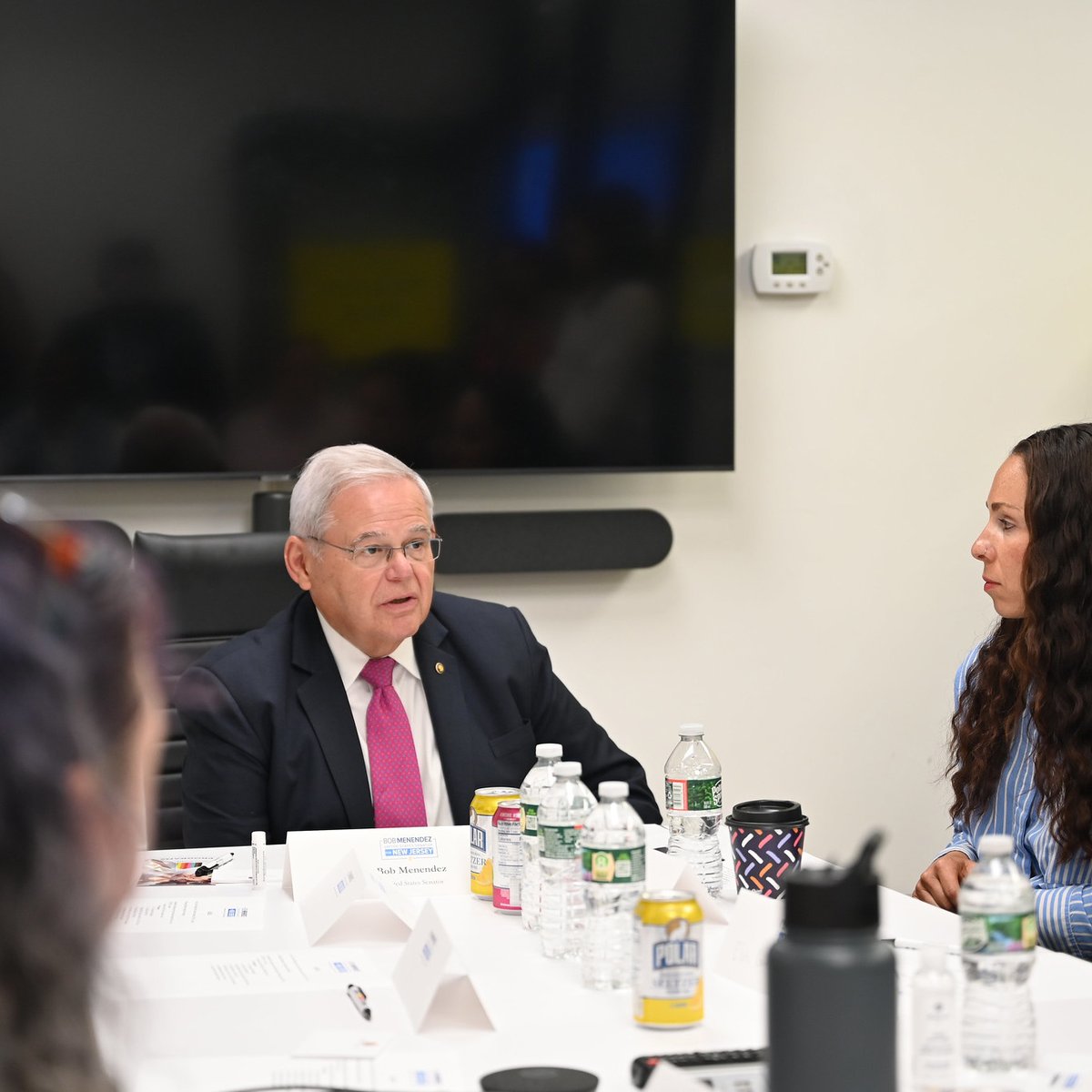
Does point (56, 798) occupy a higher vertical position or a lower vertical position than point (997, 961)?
higher

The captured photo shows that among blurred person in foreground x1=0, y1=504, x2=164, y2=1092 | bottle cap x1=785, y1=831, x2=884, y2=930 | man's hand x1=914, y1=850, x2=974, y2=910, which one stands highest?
blurred person in foreground x1=0, y1=504, x2=164, y2=1092

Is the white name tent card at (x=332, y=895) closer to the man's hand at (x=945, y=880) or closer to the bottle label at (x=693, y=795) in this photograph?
the bottle label at (x=693, y=795)

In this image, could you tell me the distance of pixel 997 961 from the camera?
4.32ft

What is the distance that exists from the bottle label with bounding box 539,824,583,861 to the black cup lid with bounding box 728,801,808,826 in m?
0.37

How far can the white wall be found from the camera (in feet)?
13.1

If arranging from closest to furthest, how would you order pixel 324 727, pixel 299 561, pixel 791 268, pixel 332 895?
pixel 332 895
pixel 324 727
pixel 299 561
pixel 791 268

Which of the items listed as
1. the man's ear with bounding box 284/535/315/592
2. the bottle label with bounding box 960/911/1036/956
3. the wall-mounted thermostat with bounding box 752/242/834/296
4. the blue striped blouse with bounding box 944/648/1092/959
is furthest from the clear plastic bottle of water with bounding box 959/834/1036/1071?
the wall-mounted thermostat with bounding box 752/242/834/296

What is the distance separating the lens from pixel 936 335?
4125mm

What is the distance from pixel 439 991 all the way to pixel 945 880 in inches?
48.1

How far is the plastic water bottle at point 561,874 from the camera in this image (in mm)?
1780

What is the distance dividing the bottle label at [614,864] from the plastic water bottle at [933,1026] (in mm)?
425

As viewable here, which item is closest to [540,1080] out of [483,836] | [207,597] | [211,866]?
[483,836]

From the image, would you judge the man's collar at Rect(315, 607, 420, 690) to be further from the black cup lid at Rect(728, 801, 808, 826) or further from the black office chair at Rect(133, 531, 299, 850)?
the black cup lid at Rect(728, 801, 808, 826)

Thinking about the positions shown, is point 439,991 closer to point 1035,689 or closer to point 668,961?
point 668,961
